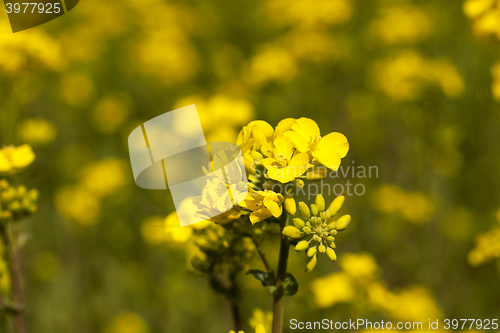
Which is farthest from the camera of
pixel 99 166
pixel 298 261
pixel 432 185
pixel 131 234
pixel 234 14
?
pixel 234 14

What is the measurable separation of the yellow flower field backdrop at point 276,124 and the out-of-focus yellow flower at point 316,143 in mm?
737

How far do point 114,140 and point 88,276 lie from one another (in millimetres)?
2445

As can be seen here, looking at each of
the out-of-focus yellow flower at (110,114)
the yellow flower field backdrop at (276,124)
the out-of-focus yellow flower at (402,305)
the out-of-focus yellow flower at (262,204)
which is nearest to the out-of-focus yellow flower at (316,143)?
the out-of-focus yellow flower at (262,204)

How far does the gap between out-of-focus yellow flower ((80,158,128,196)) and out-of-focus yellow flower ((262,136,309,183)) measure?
4048mm

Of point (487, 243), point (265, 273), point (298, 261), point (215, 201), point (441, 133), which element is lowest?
point (298, 261)

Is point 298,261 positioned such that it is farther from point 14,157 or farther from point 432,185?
point 14,157

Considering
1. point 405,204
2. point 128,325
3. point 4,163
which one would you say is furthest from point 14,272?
point 405,204

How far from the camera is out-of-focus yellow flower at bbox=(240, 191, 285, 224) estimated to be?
1.28 meters

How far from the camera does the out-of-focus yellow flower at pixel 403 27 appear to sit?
5.48m

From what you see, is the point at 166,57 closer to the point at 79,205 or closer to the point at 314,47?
the point at 314,47

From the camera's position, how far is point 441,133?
4082mm

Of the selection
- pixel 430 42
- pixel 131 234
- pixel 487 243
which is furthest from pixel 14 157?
pixel 430 42

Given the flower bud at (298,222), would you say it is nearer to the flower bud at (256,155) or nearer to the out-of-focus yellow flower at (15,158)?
the flower bud at (256,155)

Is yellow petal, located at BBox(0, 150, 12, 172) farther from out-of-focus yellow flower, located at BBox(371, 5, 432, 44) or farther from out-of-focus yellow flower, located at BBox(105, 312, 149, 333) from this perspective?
out-of-focus yellow flower, located at BBox(371, 5, 432, 44)
